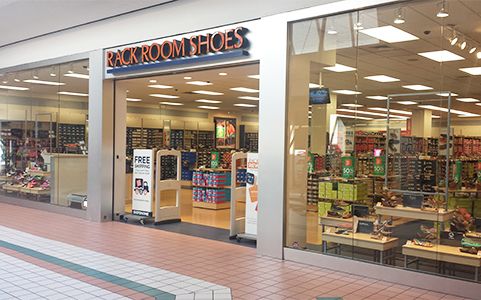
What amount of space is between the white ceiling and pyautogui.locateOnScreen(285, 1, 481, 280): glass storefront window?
3.23m

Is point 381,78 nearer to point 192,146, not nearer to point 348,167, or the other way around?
point 348,167

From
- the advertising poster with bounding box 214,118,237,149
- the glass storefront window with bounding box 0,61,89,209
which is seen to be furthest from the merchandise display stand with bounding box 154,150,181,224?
the advertising poster with bounding box 214,118,237,149

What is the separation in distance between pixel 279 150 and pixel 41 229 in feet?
15.3

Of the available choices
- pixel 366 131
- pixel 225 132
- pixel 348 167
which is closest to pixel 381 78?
pixel 366 131

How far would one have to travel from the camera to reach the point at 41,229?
8.48 metres

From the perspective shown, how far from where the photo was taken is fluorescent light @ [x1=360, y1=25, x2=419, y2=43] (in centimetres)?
603

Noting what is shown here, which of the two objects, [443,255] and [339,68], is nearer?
[443,255]

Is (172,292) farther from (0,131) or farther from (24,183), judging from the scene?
(0,131)

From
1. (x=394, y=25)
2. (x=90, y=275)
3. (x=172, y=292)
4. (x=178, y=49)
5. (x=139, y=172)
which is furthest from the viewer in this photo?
(x=139, y=172)

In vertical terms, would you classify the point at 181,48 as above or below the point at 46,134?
above

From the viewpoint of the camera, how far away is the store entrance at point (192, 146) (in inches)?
366

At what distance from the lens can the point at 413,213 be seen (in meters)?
5.72

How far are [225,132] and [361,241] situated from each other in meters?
17.7

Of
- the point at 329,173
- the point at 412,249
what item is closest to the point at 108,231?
the point at 329,173
